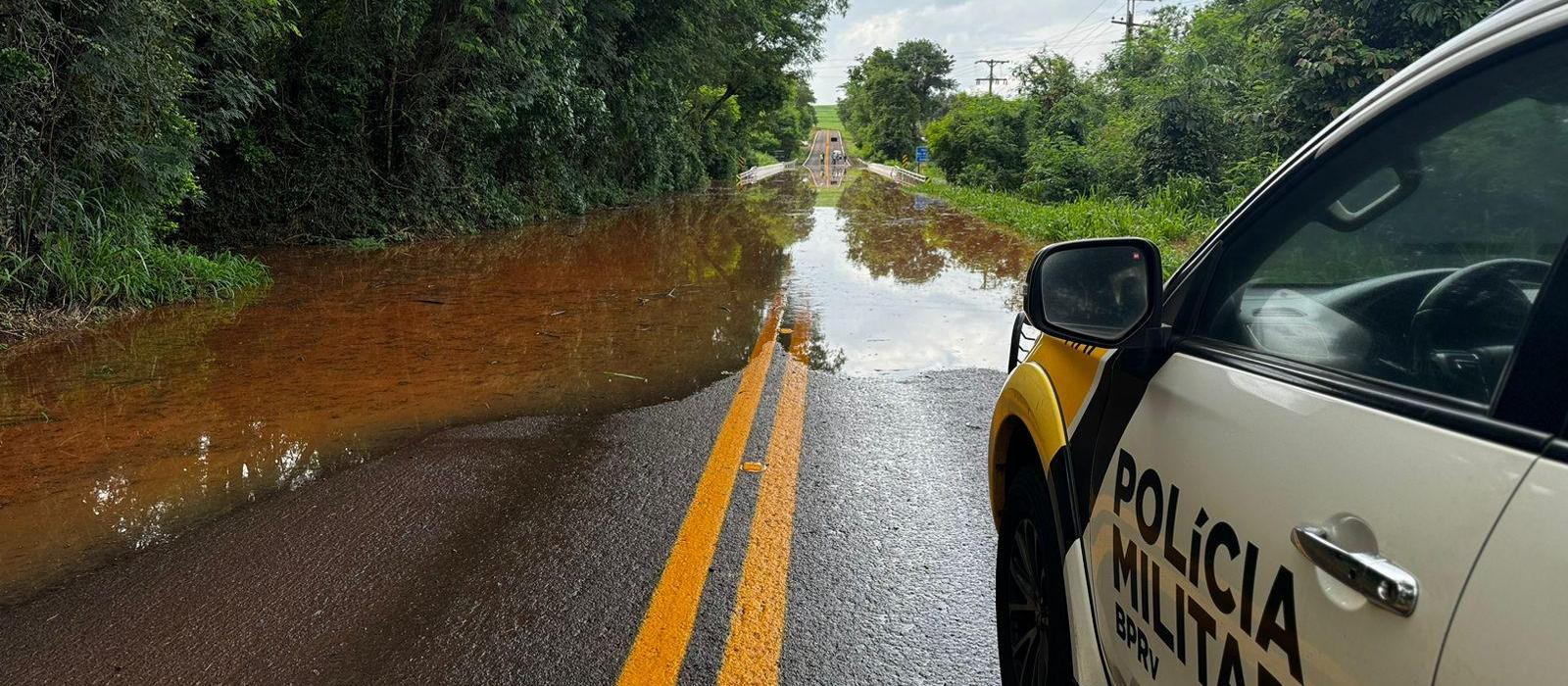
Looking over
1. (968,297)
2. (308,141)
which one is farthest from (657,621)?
(308,141)

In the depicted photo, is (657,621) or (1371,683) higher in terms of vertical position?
(1371,683)

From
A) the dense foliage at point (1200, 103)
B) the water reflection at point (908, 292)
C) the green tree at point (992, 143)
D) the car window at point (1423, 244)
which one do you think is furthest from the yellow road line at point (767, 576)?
the green tree at point (992, 143)

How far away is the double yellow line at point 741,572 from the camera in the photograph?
2.65 m

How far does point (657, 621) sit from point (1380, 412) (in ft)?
7.35

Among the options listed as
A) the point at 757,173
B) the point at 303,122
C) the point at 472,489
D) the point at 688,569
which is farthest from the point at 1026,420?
the point at 757,173

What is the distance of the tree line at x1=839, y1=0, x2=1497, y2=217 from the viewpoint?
10.5 meters

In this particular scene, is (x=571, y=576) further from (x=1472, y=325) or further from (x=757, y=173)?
(x=757, y=173)

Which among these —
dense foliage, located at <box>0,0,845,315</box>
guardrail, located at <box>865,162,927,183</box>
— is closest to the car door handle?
dense foliage, located at <box>0,0,845,315</box>

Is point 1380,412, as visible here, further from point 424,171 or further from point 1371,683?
point 424,171

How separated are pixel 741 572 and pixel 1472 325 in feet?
8.03

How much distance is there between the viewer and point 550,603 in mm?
3012

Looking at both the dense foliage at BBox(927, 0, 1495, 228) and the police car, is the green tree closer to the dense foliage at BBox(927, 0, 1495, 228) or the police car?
the dense foliage at BBox(927, 0, 1495, 228)

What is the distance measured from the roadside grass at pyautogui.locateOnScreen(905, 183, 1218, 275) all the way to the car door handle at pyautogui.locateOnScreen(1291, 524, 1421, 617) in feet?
32.1

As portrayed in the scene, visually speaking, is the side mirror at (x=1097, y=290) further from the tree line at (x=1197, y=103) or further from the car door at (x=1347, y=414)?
the tree line at (x=1197, y=103)
